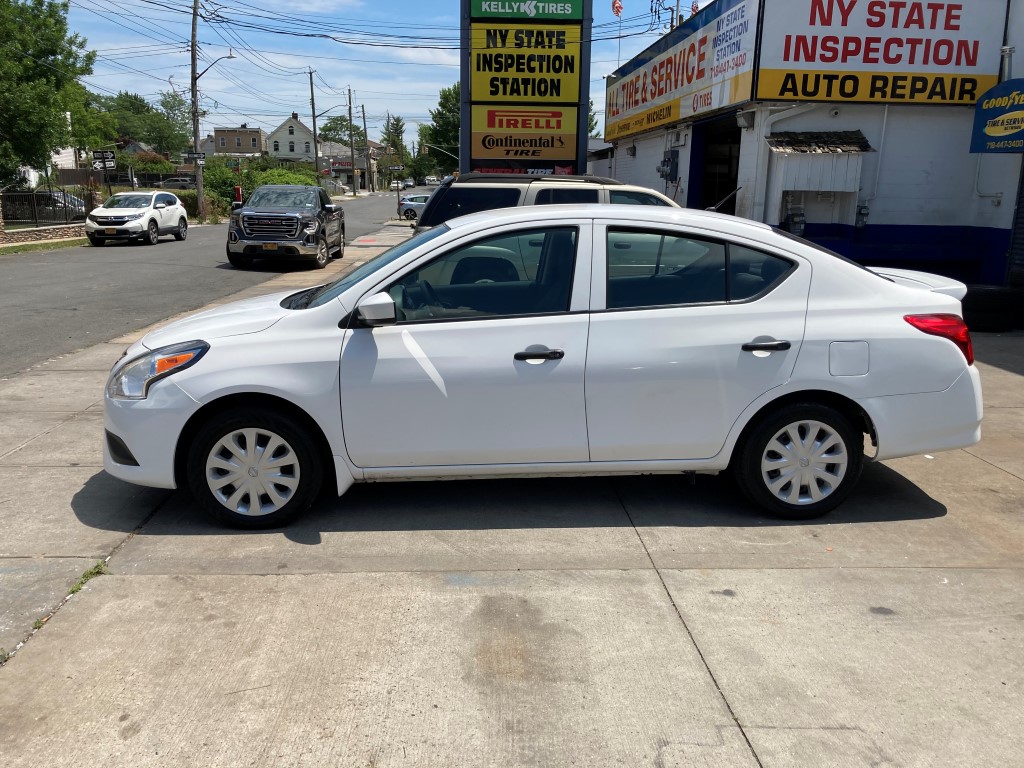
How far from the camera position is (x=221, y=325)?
4.60 m

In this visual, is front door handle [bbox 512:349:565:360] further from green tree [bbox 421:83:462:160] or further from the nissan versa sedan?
green tree [bbox 421:83:462:160]

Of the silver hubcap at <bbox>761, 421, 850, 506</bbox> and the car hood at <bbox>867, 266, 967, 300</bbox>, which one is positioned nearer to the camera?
the silver hubcap at <bbox>761, 421, 850, 506</bbox>

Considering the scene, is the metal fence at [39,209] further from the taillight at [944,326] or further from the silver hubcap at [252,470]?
the taillight at [944,326]

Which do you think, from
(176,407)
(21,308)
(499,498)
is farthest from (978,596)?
(21,308)

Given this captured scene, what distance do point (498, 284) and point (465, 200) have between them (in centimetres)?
457

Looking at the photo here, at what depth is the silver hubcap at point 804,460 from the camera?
181 inches

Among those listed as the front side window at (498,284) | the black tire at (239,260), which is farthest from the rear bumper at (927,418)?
the black tire at (239,260)

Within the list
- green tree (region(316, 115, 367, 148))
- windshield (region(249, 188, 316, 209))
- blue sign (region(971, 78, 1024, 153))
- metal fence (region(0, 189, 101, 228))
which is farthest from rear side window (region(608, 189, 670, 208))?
green tree (region(316, 115, 367, 148))

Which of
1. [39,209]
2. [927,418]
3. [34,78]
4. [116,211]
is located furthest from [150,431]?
[34,78]

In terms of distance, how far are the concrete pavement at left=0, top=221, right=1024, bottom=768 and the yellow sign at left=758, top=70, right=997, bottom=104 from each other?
9.12 meters

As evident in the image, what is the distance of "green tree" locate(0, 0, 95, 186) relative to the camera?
29.6 metres

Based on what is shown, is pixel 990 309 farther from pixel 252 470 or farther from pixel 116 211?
pixel 116 211

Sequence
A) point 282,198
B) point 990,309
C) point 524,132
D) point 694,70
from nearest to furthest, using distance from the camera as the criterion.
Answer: point 990,309 → point 524,132 → point 694,70 → point 282,198

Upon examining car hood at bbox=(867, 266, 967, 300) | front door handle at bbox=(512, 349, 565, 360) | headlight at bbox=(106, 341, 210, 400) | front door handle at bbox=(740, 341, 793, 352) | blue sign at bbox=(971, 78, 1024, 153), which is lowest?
headlight at bbox=(106, 341, 210, 400)
